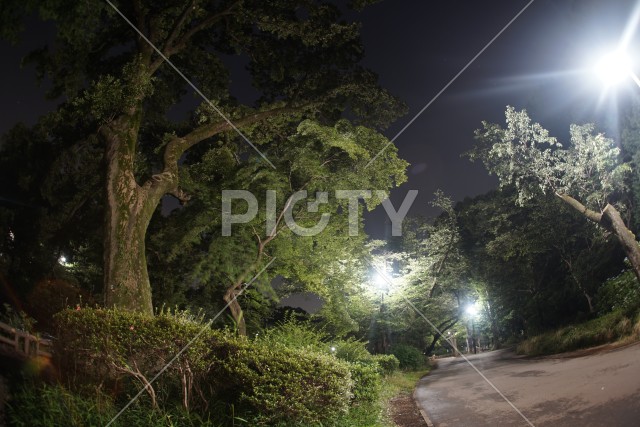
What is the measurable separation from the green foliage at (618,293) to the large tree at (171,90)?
45.5 feet

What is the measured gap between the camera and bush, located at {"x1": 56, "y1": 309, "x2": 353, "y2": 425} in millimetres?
5773

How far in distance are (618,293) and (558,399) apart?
16.4m

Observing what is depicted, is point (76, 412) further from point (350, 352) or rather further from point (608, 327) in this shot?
point (608, 327)

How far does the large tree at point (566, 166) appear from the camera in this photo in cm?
1877

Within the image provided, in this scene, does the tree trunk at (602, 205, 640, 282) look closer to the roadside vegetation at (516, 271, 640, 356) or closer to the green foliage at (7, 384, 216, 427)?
the roadside vegetation at (516, 271, 640, 356)

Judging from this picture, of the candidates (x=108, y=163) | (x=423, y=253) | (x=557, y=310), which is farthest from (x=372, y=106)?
(x=423, y=253)

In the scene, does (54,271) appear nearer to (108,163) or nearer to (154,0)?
(108,163)

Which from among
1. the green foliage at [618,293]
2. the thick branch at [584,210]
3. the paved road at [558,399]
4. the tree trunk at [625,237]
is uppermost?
the thick branch at [584,210]

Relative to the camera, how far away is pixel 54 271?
18625 millimetres

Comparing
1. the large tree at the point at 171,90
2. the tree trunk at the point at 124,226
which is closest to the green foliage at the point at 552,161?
the large tree at the point at 171,90

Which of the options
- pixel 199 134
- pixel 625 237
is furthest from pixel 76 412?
pixel 625 237

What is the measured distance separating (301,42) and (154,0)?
4.43 meters

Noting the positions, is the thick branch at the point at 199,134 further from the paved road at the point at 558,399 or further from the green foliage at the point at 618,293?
the green foliage at the point at 618,293

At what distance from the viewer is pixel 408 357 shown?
2594 centimetres
